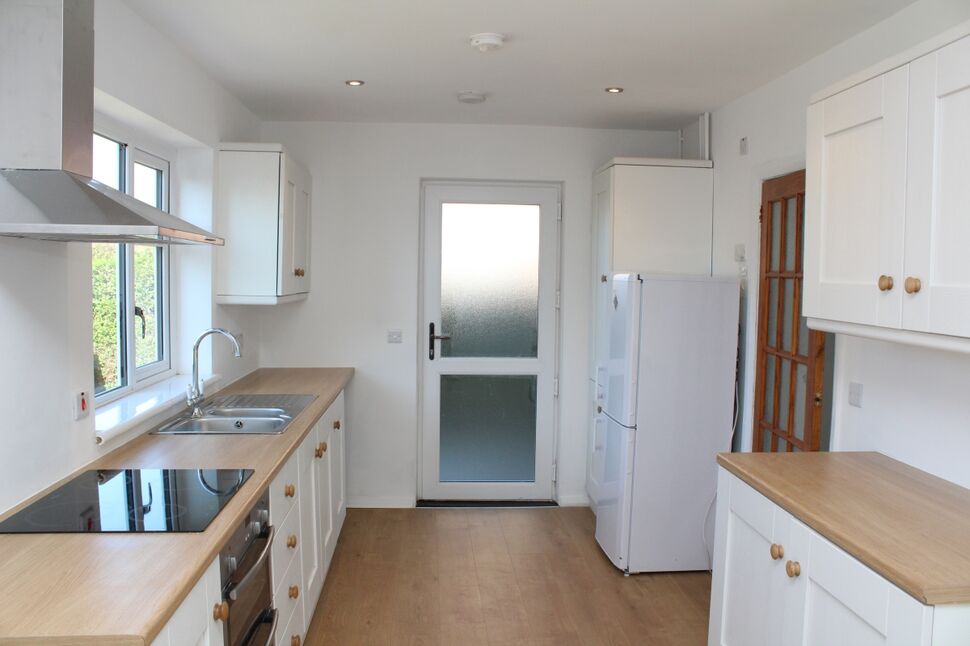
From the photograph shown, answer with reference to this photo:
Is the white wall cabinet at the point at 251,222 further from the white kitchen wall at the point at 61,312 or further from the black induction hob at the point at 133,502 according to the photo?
the black induction hob at the point at 133,502

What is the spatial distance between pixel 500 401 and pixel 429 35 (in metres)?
2.63

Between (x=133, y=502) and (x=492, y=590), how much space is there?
6.70ft

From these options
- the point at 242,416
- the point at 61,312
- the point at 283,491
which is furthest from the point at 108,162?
the point at 283,491

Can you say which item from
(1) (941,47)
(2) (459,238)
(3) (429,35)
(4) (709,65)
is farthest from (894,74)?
(2) (459,238)

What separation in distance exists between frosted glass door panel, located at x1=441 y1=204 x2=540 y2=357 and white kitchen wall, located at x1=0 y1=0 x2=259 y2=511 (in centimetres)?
201

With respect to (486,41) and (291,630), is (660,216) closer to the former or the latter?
(486,41)

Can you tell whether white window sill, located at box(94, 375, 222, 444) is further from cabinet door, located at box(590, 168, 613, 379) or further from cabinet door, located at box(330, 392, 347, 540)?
Result: cabinet door, located at box(590, 168, 613, 379)

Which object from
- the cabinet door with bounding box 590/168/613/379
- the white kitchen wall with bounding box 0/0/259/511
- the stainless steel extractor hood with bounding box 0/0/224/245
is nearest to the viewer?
the stainless steel extractor hood with bounding box 0/0/224/245

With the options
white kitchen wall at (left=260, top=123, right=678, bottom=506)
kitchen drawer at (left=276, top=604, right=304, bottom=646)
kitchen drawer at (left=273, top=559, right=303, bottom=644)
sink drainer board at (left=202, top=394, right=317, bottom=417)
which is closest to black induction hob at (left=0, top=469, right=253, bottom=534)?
kitchen drawer at (left=273, top=559, right=303, bottom=644)

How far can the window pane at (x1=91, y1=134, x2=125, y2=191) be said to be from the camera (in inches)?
110

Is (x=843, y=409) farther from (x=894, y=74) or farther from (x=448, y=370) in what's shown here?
(x=448, y=370)

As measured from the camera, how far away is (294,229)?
4.09 m

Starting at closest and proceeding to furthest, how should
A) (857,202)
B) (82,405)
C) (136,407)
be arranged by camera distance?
1. (857,202)
2. (82,405)
3. (136,407)

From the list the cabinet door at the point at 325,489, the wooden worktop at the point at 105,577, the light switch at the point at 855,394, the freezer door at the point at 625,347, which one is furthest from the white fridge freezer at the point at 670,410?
the wooden worktop at the point at 105,577
